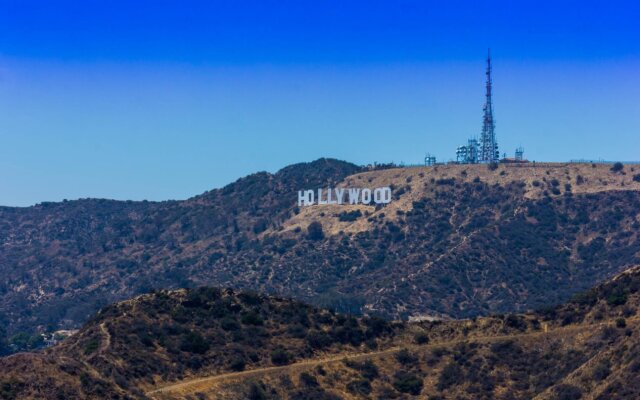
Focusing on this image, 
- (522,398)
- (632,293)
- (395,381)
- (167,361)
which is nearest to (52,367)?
(167,361)

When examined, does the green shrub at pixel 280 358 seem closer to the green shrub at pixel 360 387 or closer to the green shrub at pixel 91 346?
the green shrub at pixel 360 387

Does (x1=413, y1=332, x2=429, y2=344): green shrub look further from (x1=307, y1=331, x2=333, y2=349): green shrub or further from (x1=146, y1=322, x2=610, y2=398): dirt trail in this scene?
(x1=307, y1=331, x2=333, y2=349): green shrub

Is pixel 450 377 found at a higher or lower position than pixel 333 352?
lower

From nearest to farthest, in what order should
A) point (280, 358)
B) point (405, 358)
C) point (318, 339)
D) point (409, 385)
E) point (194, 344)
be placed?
point (194, 344) < point (409, 385) < point (280, 358) < point (405, 358) < point (318, 339)

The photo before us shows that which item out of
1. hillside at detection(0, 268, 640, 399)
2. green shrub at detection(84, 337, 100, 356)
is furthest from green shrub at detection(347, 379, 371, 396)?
green shrub at detection(84, 337, 100, 356)

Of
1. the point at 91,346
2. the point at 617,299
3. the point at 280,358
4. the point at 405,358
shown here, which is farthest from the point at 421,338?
the point at 91,346

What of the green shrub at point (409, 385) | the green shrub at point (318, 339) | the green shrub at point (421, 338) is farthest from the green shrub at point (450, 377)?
the green shrub at point (318, 339)

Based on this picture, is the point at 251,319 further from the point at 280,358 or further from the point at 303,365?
the point at 303,365
